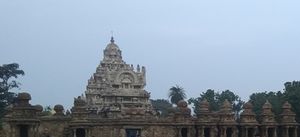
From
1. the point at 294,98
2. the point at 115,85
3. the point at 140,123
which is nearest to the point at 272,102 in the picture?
the point at 294,98

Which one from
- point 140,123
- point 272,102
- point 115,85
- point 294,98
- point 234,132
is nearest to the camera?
point 140,123

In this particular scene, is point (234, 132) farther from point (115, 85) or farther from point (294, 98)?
point (115, 85)

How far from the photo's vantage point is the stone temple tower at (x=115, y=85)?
2325 inches

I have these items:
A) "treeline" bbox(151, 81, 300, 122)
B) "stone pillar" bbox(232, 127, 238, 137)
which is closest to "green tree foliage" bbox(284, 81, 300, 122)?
"treeline" bbox(151, 81, 300, 122)

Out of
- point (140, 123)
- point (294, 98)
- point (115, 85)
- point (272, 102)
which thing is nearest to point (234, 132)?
point (140, 123)

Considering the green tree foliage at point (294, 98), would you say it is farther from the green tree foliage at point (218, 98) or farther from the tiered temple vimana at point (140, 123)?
the green tree foliage at point (218, 98)

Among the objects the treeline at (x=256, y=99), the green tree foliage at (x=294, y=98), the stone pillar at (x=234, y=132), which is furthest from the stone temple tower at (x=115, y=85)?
the stone pillar at (x=234, y=132)

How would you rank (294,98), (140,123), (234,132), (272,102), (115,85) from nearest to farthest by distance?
(140,123), (234,132), (294,98), (272,102), (115,85)

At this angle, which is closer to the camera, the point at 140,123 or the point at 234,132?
the point at 140,123

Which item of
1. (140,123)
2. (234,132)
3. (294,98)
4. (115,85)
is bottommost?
(234,132)

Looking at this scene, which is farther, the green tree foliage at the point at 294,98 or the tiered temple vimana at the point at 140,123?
the green tree foliage at the point at 294,98

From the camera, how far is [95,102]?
199 ft

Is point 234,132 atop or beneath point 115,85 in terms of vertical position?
beneath

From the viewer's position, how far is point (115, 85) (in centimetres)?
6141
